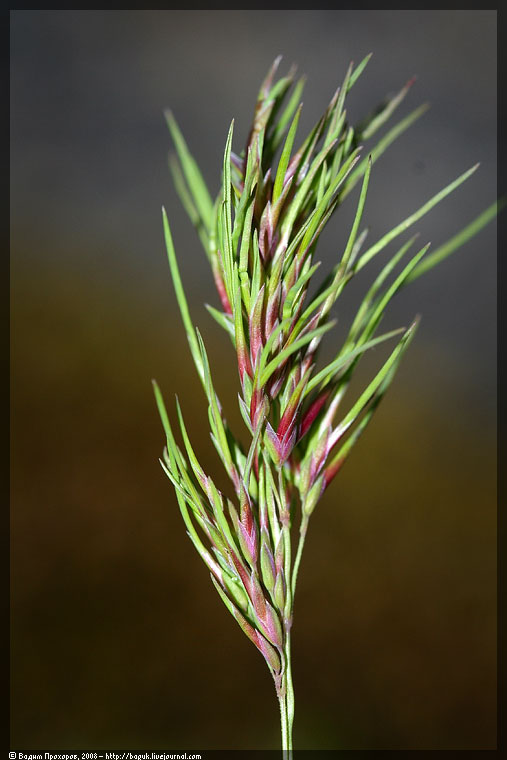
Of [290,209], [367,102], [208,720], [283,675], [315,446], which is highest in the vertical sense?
[367,102]

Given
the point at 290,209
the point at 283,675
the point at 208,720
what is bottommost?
the point at 208,720

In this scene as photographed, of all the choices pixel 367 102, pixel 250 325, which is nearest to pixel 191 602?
pixel 250 325

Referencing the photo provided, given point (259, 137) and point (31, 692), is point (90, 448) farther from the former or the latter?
point (259, 137)

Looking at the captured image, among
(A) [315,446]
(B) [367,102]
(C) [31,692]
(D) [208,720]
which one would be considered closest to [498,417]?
(B) [367,102]

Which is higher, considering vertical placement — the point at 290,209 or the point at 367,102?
the point at 367,102

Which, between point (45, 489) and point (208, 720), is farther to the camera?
point (45, 489)

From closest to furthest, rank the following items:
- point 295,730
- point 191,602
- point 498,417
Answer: point 295,730
point 191,602
point 498,417

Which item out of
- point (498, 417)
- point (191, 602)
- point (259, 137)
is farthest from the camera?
point (498, 417)

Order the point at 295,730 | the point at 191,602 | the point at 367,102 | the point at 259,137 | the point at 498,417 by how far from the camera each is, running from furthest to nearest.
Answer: the point at 498,417 < the point at 367,102 < the point at 191,602 < the point at 295,730 < the point at 259,137

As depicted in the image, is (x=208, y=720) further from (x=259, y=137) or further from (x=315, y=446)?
(x=259, y=137)
